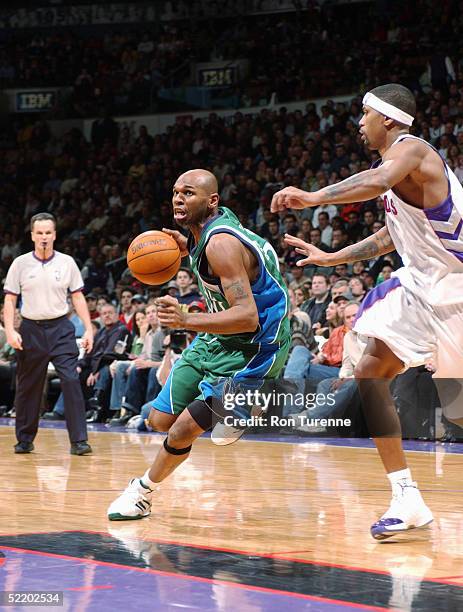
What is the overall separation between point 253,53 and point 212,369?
16354 millimetres

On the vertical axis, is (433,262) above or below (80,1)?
below

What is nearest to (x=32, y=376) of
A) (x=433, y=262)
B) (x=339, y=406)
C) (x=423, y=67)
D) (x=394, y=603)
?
(x=339, y=406)

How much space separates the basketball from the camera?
5086 mm

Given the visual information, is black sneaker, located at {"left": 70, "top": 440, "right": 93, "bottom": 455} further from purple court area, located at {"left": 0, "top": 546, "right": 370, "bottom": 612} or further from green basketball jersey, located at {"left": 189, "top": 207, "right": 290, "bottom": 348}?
purple court area, located at {"left": 0, "top": 546, "right": 370, "bottom": 612}

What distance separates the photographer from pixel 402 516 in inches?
182

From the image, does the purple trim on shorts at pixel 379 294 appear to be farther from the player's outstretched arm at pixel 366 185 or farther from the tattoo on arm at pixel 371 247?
the player's outstretched arm at pixel 366 185

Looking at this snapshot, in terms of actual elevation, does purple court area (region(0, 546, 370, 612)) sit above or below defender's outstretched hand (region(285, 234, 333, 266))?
below

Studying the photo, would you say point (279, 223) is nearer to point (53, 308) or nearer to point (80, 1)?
point (53, 308)

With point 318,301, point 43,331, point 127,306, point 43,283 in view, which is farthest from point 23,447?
point 127,306

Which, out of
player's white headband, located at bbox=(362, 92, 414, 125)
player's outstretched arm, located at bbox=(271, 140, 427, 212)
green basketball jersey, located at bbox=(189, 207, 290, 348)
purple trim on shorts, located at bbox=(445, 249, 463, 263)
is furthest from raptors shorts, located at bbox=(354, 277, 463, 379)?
player's white headband, located at bbox=(362, 92, 414, 125)

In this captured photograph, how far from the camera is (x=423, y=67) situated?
669 inches

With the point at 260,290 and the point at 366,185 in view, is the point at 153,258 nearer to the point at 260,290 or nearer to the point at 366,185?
the point at 260,290

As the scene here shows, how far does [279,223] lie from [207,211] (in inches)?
383

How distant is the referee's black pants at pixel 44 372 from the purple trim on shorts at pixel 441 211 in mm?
4618
